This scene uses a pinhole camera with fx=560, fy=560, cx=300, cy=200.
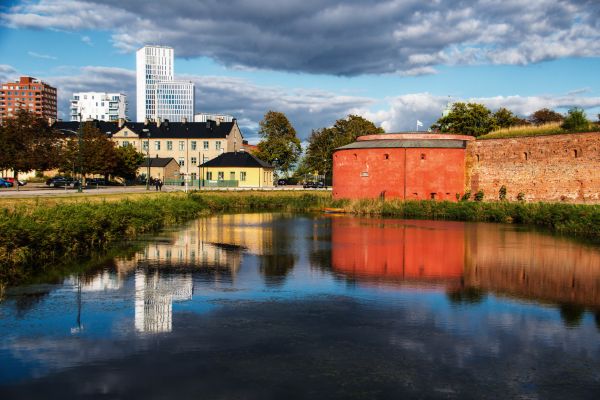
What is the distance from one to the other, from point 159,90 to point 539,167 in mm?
165502

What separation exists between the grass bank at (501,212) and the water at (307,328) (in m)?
9.26

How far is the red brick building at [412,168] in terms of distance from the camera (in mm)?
39188

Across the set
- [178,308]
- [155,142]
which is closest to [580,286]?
[178,308]

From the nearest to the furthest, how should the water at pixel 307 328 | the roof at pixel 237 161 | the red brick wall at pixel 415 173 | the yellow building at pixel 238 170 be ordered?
the water at pixel 307 328 → the red brick wall at pixel 415 173 → the yellow building at pixel 238 170 → the roof at pixel 237 161

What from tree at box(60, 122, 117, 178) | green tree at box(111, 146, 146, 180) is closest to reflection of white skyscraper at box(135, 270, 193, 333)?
tree at box(60, 122, 117, 178)

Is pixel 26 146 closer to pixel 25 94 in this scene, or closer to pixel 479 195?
pixel 479 195

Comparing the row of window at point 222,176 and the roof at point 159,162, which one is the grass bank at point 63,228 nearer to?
the row of window at point 222,176

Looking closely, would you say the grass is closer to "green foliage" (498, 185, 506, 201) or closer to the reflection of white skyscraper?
"green foliage" (498, 185, 506, 201)

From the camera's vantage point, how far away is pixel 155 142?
72000 millimetres

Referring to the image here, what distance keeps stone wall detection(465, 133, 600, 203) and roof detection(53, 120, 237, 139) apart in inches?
1578

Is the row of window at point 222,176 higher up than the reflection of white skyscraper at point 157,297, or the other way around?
the row of window at point 222,176

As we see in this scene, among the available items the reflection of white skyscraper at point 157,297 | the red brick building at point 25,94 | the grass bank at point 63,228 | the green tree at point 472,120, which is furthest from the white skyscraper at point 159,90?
the reflection of white skyscraper at point 157,297

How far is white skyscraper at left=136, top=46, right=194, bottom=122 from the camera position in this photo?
18325cm

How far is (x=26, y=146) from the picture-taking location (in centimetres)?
4034
